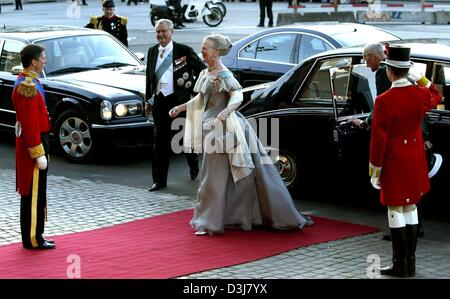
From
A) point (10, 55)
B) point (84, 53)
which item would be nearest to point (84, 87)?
point (84, 53)

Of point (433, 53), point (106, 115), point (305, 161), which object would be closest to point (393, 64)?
point (433, 53)

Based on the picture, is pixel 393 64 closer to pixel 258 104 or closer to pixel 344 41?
pixel 258 104

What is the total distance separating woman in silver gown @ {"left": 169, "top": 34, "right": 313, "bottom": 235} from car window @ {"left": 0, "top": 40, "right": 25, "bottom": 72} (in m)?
5.14

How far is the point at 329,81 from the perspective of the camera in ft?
31.0

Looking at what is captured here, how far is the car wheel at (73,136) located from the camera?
39.7 feet

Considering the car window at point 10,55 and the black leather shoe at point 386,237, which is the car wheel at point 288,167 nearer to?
the black leather shoe at point 386,237

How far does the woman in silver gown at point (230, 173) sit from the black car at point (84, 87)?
3.38m

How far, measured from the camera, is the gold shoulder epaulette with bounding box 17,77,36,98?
25.3 feet

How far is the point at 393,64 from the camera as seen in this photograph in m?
7.06

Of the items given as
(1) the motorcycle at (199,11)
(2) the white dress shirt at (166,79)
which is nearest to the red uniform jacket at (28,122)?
(2) the white dress shirt at (166,79)

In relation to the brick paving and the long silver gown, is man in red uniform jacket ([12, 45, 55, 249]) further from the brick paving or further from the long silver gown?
the long silver gown

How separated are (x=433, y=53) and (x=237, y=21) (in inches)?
985

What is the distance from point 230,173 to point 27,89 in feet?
6.47

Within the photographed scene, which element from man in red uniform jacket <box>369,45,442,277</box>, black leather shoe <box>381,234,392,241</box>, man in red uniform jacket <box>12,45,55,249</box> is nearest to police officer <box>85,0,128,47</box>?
man in red uniform jacket <box>12,45,55,249</box>
